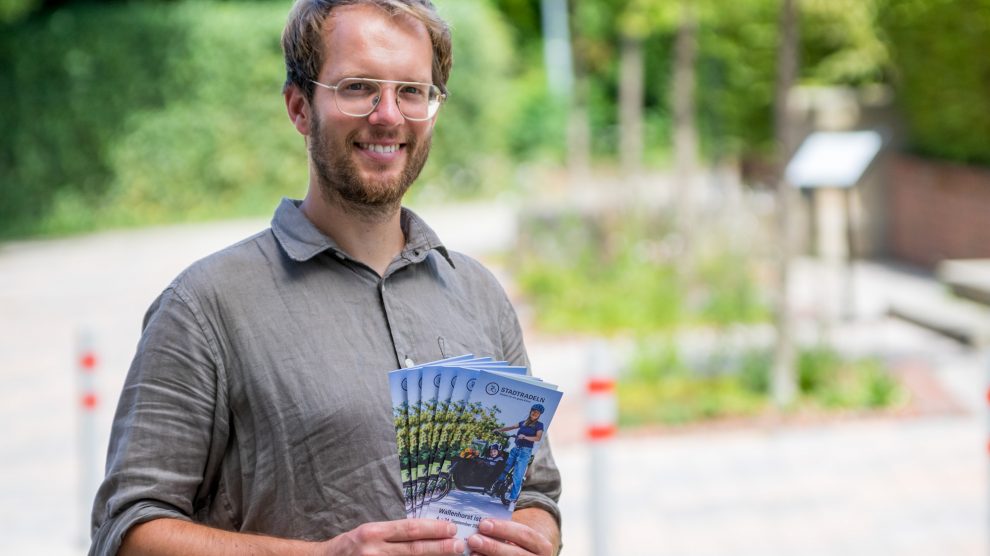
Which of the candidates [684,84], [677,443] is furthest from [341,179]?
[684,84]

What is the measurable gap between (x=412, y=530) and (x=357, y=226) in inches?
20.6

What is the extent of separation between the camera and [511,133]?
36.9m

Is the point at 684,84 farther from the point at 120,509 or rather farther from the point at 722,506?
the point at 120,509

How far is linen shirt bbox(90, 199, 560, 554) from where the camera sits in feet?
6.53

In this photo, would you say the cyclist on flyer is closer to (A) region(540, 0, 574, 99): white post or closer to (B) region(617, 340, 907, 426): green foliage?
(B) region(617, 340, 907, 426): green foliage

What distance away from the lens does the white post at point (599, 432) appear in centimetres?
550

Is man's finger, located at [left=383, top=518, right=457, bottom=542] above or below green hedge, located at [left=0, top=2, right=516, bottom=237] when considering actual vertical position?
below

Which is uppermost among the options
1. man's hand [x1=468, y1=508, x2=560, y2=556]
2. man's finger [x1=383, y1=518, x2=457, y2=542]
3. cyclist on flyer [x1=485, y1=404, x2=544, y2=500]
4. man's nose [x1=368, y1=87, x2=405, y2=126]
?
man's nose [x1=368, y1=87, x2=405, y2=126]

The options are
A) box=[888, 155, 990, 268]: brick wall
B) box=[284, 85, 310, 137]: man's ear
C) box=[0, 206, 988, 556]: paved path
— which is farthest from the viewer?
box=[888, 155, 990, 268]: brick wall

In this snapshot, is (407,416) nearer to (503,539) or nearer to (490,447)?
(490,447)

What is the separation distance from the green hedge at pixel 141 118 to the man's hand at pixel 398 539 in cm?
2299

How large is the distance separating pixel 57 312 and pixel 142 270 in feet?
10.1

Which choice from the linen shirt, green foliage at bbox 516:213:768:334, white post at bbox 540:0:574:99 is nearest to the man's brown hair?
the linen shirt

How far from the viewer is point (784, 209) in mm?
9828
